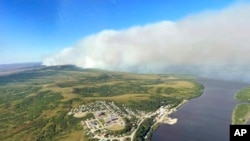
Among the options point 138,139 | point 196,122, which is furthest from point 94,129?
point 196,122

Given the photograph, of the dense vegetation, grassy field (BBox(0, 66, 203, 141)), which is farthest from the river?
grassy field (BBox(0, 66, 203, 141))

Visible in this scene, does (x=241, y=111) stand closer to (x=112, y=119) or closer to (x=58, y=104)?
(x=112, y=119)

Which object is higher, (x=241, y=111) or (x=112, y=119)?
(x=241, y=111)

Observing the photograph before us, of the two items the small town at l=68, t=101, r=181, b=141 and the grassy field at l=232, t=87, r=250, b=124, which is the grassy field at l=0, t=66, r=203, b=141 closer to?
the small town at l=68, t=101, r=181, b=141

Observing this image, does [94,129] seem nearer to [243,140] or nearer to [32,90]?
[243,140]

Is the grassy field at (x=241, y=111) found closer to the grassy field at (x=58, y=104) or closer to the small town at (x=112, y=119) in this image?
the small town at (x=112, y=119)

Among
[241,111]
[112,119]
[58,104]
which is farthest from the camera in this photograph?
[58,104]

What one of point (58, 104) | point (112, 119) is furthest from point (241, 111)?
point (58, 104)

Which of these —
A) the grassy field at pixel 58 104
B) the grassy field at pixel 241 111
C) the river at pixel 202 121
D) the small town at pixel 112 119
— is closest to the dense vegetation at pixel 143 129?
the small town at pixel 112 119
